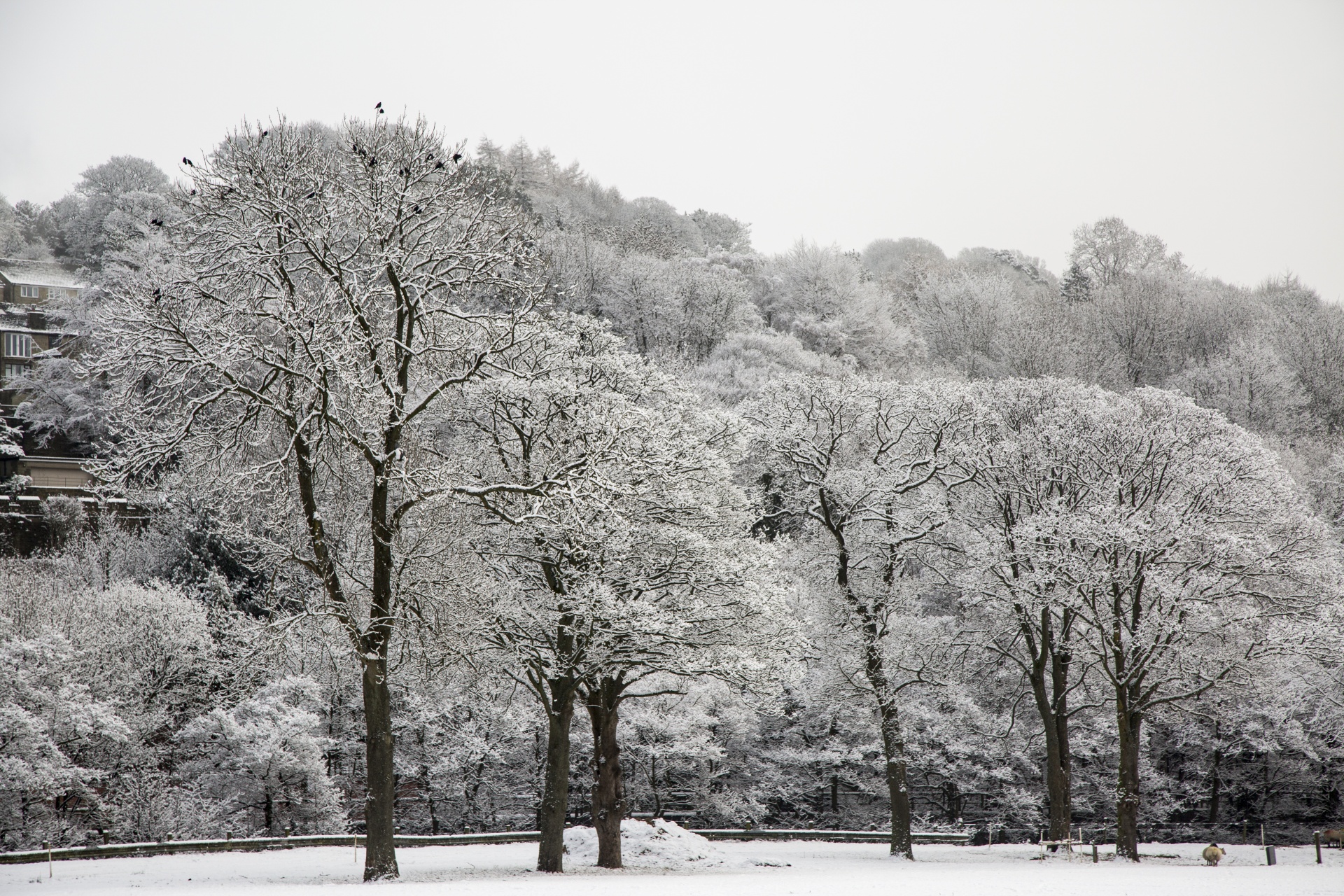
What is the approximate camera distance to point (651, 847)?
23016 millimetres

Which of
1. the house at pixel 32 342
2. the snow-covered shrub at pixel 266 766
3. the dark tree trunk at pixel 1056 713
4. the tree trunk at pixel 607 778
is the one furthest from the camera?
the house at pixel 32 342

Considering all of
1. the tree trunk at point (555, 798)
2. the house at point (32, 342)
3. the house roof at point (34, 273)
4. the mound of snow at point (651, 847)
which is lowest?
the mound of snow at point (651, 847)

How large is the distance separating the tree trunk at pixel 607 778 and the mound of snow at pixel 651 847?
3.12ft

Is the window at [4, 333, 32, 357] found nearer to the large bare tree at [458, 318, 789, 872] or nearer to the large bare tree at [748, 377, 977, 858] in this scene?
the large bare tree at [748, 377, 977, 858]

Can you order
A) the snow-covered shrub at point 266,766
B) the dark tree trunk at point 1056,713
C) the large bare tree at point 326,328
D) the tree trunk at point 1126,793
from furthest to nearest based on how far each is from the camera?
the snow-covered shrub at point 266,766
the dark tree trunk at point 1056,713
the tree trunk at point 1126,793
the large bare tree at point 326,328

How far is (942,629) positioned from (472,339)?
17.6 m

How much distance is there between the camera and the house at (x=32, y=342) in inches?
2071

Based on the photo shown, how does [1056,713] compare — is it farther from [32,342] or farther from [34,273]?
[34,273]

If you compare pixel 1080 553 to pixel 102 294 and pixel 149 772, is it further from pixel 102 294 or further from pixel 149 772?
pixel 102 294

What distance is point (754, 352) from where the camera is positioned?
2277 inches

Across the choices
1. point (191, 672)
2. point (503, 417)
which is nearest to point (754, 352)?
point (191, 672)

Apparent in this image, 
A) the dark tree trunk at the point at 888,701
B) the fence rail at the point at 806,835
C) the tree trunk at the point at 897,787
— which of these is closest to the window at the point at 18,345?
the fence rail at the point at 806,835

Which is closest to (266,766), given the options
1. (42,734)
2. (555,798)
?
(42,734)

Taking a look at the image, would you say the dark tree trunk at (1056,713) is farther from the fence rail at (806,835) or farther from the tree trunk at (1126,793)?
the fence rail at (806,835)
